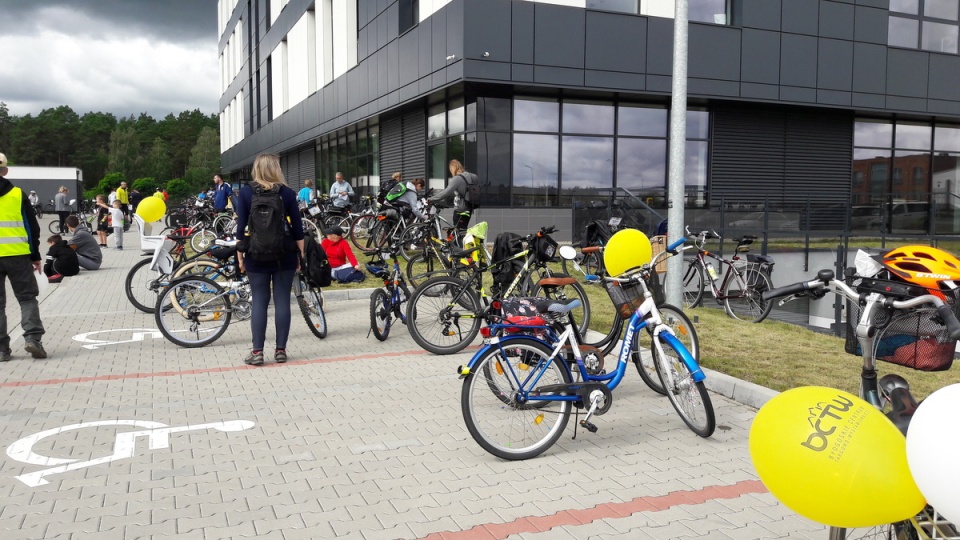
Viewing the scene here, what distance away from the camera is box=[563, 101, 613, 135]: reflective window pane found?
1880 cm

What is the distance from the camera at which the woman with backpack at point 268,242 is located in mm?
6828

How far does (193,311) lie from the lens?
25.9ft

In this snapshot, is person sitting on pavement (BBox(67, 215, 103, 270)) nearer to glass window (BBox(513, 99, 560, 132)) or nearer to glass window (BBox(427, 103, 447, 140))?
glass window (BBox(427, 103, 447, 140))

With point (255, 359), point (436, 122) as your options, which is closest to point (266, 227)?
point (255, 359)

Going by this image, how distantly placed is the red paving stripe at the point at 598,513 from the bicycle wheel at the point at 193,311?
5.29 meters

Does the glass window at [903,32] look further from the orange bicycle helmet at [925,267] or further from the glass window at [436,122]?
the orange bicycle helmet at [925,267]

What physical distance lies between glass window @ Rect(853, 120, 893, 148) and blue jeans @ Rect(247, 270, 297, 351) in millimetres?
20305

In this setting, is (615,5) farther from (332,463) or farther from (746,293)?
(332,463)

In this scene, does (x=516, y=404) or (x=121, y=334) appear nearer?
(x=516, y=404)

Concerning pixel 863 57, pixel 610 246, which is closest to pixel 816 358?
pixel 610 246

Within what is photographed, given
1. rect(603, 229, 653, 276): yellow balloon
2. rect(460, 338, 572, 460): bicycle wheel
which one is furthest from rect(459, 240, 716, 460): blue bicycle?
rect(603, 229, 653, 276): yellow balloon

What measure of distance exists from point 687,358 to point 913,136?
22.7 meters

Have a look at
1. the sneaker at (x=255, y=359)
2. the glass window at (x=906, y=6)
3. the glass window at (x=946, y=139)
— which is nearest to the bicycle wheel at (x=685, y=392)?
the sneaker at (x=255, y=359)

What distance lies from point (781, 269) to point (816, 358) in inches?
345
